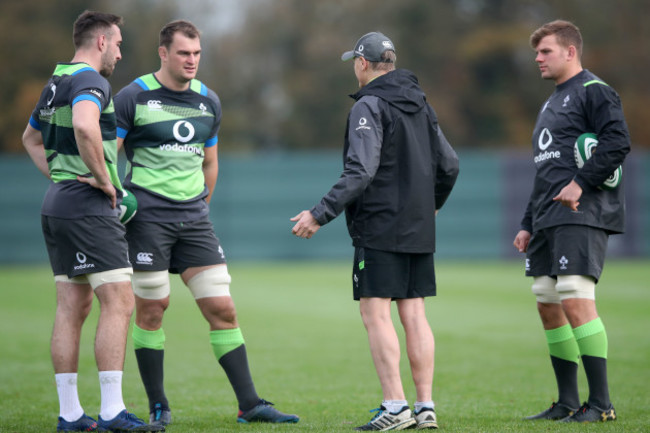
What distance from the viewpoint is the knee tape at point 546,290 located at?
19.2 ft

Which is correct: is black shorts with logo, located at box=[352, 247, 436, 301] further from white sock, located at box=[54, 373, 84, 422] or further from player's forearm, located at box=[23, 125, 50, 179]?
player's forearm, located at box=[23, 125, 50, 179]

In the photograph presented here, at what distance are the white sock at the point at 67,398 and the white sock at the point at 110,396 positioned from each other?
265 millimetres

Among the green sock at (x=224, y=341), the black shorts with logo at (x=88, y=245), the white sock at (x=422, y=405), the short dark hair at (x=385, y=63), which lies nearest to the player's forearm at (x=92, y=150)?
the black shorts with logo at (x=88, y=245)

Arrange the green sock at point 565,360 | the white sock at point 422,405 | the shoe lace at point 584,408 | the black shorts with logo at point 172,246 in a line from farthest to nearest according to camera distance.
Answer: the green sock at point 565,360 < the black shorts with logo at point 172,246 < the shoe lace at point 584,408 < the white sock at point 422,405

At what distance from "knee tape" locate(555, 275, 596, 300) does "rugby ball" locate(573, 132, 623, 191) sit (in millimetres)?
600

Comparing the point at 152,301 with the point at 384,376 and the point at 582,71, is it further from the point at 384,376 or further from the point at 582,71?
the point at 582,71

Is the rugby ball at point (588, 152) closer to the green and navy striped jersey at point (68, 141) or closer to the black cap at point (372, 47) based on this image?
the black cap at point (372, 47)

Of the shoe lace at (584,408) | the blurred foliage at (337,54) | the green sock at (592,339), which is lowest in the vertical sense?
the shoe lace at (584,408)

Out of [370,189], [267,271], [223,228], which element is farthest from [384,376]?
[223,228]

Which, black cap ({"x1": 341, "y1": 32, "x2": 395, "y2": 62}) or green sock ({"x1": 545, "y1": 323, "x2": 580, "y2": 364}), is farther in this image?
green sock ({"x1": 545, "y1": 323, "x2": 580, "y2": 364})

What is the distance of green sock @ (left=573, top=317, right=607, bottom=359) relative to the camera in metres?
5.52

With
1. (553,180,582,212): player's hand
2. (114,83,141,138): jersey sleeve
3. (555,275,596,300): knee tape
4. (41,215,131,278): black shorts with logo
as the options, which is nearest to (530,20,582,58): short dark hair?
(553,180,582,212): player's hand

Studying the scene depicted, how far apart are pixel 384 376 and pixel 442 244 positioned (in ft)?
57.5

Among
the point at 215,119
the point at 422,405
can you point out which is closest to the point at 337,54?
the point at 215,119
